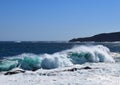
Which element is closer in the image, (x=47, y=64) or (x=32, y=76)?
(x=32, y=76)

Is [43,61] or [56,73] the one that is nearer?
[56,73]

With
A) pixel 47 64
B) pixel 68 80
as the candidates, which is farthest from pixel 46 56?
pixel 68 80

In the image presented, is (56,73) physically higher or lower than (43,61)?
lower

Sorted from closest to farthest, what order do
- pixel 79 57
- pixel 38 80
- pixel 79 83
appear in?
pixel 79 83
pixel 38 80
pixel 79 57

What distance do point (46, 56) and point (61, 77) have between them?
1212cm

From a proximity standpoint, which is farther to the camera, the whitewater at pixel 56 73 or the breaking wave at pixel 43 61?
the breaking wave at pixel 43 61

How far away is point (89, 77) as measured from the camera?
20562mm

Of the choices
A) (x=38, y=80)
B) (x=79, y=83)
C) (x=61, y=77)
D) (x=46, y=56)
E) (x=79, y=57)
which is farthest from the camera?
(x=79, y=57)

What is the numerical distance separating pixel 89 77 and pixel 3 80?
4.76 m

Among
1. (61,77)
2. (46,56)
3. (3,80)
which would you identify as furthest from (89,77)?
(46,56)

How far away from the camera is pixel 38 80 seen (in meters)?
19.6

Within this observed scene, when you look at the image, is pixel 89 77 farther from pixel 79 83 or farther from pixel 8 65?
pixel 8 65

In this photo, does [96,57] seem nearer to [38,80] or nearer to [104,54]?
[104,54]

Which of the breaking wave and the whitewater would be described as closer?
the whitewater
